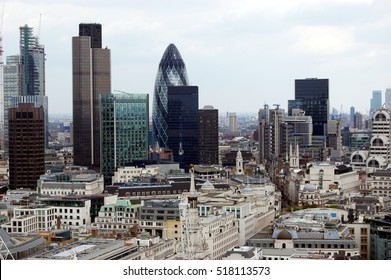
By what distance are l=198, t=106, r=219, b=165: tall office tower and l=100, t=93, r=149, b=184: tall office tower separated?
324 centimetres

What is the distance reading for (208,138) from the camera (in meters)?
26.9

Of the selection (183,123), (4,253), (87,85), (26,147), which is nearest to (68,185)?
(26,147)

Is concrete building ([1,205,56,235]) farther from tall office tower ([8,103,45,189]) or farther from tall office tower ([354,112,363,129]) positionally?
tall office tower ([354,112,363,129])

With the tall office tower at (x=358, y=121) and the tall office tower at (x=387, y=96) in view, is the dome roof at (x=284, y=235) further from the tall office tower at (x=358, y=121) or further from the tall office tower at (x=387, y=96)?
the tall office tower at (x=358, y=121)

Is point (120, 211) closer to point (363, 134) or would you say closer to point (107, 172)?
point (107, 172)

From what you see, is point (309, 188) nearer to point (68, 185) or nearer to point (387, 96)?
point (387, 96)

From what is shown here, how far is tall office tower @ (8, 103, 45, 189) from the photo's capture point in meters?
19.7

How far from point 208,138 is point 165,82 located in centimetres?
293

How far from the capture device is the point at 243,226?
12.5m

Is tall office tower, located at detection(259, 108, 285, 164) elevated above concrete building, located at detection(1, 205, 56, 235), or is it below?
above

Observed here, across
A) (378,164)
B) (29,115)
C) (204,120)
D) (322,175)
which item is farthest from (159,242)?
(204,120)

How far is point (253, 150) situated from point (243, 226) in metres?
17.1

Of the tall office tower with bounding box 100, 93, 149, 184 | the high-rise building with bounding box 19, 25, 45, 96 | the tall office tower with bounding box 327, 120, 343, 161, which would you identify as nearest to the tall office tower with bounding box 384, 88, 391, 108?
the tall office tower with bounding box 100, 93, 149, 184

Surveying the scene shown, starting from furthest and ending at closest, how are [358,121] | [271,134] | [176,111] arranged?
[271,134], [358,121], [176,111]
